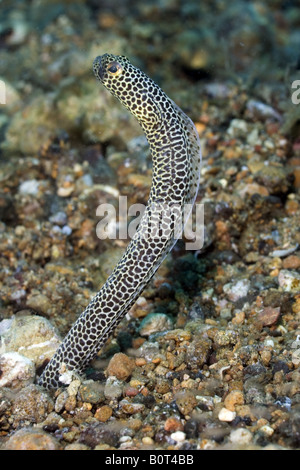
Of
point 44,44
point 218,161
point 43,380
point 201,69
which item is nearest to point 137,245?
point 43,380

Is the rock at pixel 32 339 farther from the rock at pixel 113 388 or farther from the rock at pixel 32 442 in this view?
the rock at pixel 32 442

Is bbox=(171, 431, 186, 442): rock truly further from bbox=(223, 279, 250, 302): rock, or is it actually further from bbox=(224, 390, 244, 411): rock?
bbox=(223, 279, 250, 302): rock

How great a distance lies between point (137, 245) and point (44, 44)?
26.0 feet

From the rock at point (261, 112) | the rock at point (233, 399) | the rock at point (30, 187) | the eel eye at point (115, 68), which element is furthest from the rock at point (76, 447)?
the rock at point (261, 112)

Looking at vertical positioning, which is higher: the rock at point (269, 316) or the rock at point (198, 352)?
the rock at point (269, 316)

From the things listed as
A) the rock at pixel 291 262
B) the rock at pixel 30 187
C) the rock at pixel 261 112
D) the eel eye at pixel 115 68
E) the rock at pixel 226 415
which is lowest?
the rock at pixel 226 415

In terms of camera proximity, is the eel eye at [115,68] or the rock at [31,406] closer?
the eel eye at [115,68]

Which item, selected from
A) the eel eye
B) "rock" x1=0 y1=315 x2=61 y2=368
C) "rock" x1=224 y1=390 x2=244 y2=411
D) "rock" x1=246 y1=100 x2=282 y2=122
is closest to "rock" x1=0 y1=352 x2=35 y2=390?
"rock" x1=0 y1=315 x2=61 y2=368

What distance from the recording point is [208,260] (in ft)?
16.9

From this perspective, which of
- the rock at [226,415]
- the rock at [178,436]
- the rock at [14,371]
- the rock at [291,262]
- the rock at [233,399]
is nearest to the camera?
the rock at [178,436]

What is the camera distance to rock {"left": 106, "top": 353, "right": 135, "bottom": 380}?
362 cm

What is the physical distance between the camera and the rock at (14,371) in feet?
12.4

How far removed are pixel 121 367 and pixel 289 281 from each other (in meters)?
1.84

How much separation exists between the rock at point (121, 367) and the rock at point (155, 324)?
62 centimetres
